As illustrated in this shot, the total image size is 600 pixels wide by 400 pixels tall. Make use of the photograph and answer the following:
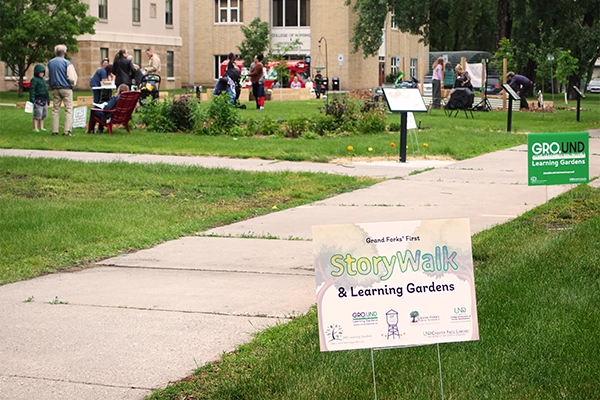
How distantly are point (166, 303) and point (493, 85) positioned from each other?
135 ft

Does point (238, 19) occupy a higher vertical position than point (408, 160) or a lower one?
higher

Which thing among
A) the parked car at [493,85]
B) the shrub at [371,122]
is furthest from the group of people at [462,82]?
the shrub at [371,122]

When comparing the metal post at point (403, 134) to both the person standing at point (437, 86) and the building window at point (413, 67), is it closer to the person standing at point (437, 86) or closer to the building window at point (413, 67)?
the person standing at point (437, 86)

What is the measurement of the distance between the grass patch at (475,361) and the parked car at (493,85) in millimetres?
38285

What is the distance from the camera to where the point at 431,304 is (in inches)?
177

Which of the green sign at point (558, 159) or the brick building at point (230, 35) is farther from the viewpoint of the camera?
the brick building at point (230, 35)

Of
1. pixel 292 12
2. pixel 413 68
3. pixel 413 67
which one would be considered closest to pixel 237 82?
pixel 292 12

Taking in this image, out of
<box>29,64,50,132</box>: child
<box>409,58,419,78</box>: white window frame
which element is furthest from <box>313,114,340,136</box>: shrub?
<box>409,58,419,78</box>: white window frame

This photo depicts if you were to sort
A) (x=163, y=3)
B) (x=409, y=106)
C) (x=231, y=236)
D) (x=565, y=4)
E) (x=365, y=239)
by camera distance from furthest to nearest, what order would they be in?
1. (x=163, y=3)
2. (x=565, y=4)
3. (x=409, y=106)
4. (x=231, y=236)
5. (x=365, y=239)

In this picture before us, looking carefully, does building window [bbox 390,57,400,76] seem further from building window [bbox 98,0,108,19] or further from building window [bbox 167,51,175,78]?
building window [bbox 98,0,108,19]

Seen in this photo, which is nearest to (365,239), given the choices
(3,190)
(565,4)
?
(3,190)

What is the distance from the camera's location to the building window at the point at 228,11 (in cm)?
6812

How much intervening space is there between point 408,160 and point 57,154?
20.4 ft

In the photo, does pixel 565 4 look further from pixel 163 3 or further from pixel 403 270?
pixel 403 270
